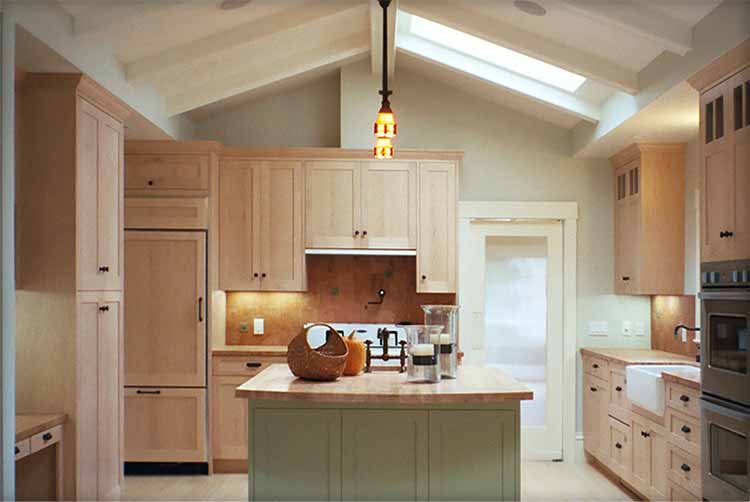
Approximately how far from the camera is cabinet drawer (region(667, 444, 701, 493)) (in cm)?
394

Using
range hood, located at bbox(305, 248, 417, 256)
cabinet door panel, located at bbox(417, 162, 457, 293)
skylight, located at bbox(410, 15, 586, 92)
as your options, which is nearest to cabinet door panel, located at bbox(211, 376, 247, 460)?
range hood, located at bbox(305, 248, 417, 256)

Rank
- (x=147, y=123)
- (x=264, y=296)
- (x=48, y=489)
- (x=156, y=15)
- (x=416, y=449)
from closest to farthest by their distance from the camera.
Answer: (x=416, y=449), (x=48, y=489), (x=156, y=15), (x=147, y=123), (x=264, y=296)

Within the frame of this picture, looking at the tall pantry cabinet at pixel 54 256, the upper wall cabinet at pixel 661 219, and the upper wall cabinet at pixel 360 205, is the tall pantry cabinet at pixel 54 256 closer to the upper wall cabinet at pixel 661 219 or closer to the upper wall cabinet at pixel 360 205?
the upper wall cabinet at pixel 360 205

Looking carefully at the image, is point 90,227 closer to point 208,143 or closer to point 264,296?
point 208,143

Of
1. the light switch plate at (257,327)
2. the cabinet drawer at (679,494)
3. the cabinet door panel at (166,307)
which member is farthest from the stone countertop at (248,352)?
the cabinet drawer at (679,494)

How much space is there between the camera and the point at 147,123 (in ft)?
16.5

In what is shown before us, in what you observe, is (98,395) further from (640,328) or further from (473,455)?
(640,328)

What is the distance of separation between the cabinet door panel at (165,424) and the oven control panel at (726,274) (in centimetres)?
360

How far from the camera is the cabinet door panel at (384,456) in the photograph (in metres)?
3.46

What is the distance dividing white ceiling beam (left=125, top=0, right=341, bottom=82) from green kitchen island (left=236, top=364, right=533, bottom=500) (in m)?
2.16

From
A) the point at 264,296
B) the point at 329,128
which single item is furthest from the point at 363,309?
the point at 329,128

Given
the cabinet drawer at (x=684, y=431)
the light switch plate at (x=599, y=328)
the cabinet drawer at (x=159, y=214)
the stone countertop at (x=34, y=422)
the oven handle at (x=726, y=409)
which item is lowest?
the cabinet drawer at (x=684, y=431)

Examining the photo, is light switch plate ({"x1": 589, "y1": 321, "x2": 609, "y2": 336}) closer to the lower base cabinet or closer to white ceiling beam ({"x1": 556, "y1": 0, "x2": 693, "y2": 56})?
white ceiling beam ({"x1": 556, "y1": 0, "x2": 693, "y2": 56})

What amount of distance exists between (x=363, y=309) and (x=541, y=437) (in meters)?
1.81
